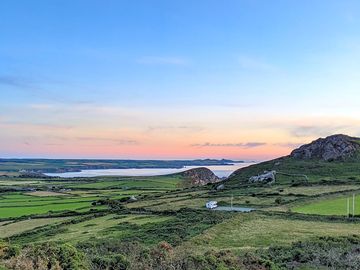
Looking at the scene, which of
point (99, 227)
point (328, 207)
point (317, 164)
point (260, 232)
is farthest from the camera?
point (317, 164)

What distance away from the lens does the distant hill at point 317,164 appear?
340 ft

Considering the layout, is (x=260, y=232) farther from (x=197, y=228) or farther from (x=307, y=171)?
(x=307, y=171)

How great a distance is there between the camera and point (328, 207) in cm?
5366

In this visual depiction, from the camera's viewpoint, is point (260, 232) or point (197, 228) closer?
point (260, 232)

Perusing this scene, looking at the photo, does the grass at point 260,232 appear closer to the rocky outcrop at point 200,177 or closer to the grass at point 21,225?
the grass at point 21,225

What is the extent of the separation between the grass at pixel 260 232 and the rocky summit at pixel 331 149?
295 ft

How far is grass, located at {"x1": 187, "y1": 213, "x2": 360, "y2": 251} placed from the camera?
104 feet

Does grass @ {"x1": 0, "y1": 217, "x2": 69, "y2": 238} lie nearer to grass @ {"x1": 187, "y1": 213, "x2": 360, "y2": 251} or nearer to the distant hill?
grass @ {"x1": 187, "y1": 213, "x2": 360, "y2": 251}

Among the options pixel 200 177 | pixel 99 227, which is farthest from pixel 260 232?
pixel 200 177

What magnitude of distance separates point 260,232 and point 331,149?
10504 cm

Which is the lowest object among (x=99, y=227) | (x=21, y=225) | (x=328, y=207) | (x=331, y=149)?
(x=21, y=225)

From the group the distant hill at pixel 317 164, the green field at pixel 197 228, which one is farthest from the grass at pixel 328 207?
the distant hill at pixel 317 164

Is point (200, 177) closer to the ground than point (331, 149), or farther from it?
→ closer to the ground

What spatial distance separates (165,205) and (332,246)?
38183mm
